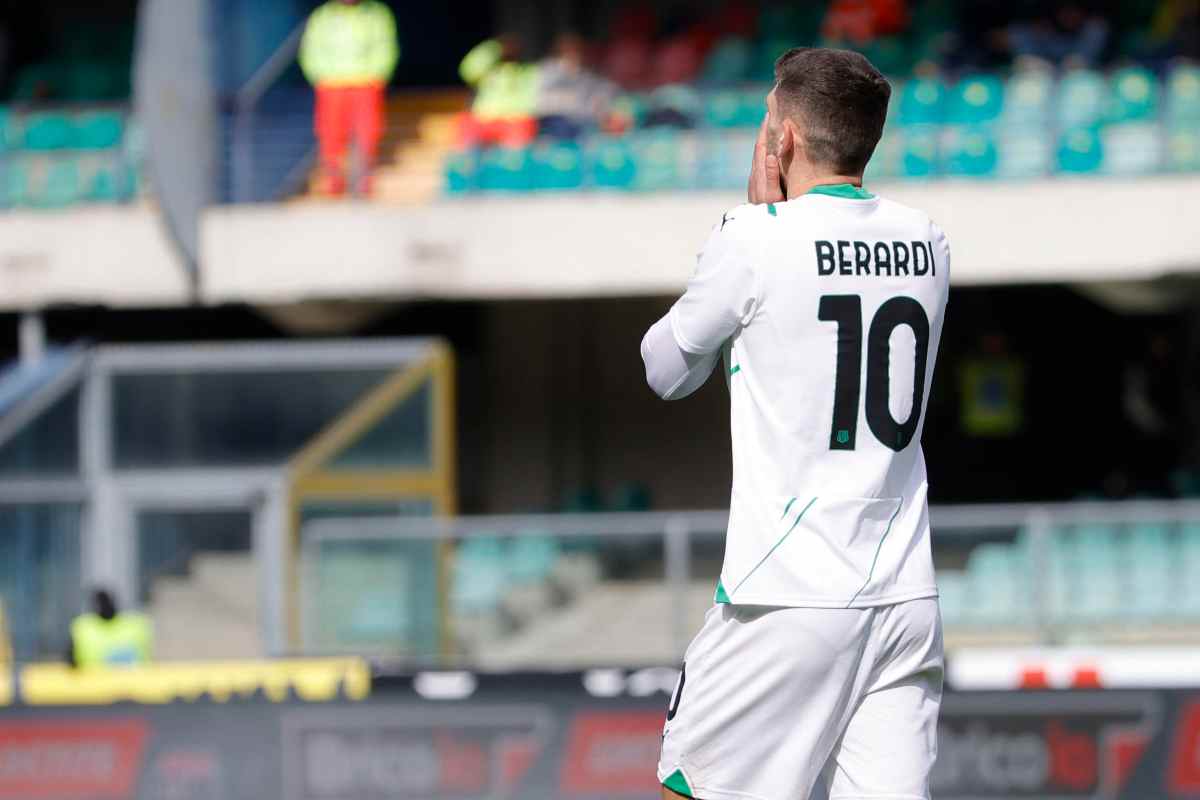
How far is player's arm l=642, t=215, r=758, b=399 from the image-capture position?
2730 mm

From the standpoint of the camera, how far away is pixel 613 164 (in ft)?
45.5

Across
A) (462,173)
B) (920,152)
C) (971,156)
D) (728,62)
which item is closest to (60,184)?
(462,173)

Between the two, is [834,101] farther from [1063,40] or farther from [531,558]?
[1063,40]

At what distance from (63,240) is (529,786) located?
25.1 feet

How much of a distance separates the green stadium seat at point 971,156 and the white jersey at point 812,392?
1091 cm

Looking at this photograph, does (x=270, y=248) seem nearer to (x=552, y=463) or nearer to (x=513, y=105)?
(x=513, y=105)

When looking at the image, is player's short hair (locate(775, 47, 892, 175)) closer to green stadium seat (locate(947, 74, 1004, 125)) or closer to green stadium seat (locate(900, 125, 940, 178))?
green stadium seat (locate(900, 125, 940, 178))

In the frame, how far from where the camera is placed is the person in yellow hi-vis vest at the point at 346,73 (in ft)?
47.0

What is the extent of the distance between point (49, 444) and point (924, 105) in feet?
21.3

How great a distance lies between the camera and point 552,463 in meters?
17.7

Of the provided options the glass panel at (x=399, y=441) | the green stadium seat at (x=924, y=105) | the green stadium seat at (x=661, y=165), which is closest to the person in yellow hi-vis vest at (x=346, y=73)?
the green stadium seat at (x=661, y=165)

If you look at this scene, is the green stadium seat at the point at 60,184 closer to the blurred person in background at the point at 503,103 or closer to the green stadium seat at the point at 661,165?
the blurred person in background at the point at 503,103

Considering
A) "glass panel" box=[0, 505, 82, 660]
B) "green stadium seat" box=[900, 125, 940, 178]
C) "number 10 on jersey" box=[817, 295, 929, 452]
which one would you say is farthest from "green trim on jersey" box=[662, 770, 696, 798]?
"green stadium seat" box=[900, 125, 940, 178]

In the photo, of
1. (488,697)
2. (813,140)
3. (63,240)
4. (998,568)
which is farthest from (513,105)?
(813,140)
